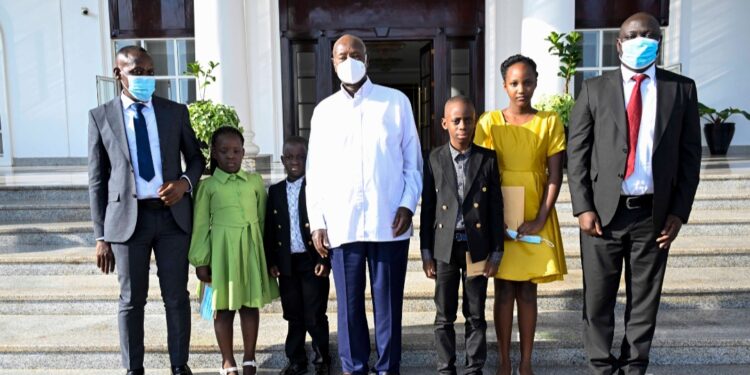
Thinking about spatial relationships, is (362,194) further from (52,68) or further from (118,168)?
(52,68)

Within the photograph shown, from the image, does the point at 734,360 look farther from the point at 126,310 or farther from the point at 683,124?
the point at 126,310

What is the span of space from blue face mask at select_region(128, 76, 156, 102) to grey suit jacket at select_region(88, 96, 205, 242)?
112 millimetres

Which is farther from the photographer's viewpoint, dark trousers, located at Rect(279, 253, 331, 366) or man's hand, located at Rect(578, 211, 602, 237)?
dark trousers, located at Rect(279, 253, 331, 366)

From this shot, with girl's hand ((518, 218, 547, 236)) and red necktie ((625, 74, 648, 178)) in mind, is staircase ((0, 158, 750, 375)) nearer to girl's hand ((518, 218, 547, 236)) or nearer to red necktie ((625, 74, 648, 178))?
girl's hand ((518, 218, 547, 236))

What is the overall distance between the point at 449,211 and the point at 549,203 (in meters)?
0.51

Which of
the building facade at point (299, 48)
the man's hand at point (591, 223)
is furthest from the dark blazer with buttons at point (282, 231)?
the building facade at point (299, 48)

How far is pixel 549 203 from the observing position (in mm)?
2719

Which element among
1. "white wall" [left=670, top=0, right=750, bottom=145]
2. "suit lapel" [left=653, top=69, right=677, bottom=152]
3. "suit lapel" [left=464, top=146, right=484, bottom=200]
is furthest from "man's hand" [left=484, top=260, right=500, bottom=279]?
"white wall" [left=670, top=0, right=750, bottom=145]

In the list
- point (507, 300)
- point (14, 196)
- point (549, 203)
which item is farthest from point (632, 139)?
point (14, 196)

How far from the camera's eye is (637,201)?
2.51 metres

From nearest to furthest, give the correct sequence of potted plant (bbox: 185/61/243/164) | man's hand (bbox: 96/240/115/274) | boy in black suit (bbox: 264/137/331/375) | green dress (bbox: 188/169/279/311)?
man's hand (bbox: 96/240/115/274)
green dress (bbox: 188/169/279/311)
boy in black suit (bbox: 264/137/331/375)
potted plant (bbox: 185/61/243/164)

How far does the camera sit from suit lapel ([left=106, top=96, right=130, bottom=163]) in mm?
2691

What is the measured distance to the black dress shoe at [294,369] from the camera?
10.1 ft

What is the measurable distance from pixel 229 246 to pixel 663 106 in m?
2.24
